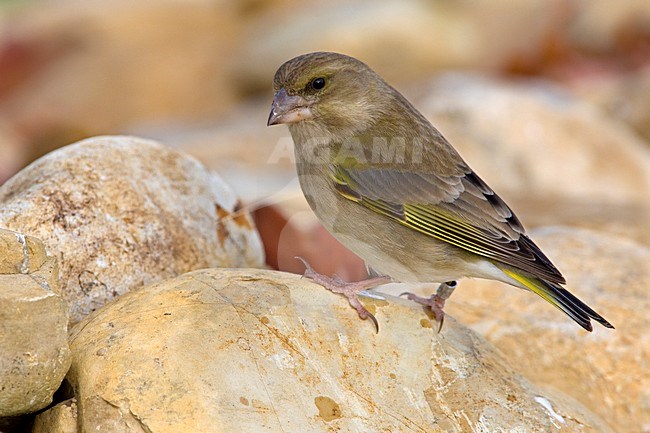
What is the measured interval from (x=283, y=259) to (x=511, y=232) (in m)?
2.31

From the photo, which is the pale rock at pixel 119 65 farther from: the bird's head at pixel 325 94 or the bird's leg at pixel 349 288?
the bird's leg at pixel 349 288

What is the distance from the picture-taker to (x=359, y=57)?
15305 millimetres

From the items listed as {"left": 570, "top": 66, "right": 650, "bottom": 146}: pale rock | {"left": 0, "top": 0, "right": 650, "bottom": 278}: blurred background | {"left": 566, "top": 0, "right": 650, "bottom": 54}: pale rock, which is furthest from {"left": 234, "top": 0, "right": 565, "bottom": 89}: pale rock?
{"left": 570, "top": 66, "right": 650, "bottom": 146}: pale rock

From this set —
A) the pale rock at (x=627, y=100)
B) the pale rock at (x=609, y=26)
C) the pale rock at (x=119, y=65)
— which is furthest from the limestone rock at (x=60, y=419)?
the pale rock at (x=609, y=26)

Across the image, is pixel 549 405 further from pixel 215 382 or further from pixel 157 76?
pixel 157 76

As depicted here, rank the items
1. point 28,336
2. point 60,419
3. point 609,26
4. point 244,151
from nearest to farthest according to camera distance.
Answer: point 28,336, point 60,419, point 244,151, point 609,26

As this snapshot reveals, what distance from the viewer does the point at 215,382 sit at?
3.86 meters

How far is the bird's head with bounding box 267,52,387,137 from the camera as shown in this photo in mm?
5004

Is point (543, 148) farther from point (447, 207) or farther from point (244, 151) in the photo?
point (447, 207)

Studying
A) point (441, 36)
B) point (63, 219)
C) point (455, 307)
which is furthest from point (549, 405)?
point (441, 36)

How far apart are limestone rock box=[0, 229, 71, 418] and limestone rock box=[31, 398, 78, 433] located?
0.18 feet

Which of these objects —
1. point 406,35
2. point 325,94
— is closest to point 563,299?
point 325,94

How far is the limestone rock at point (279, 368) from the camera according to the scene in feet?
12.4

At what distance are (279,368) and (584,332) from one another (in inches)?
92.2
